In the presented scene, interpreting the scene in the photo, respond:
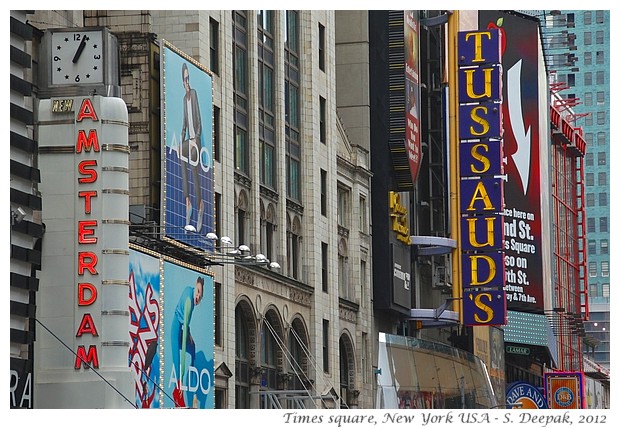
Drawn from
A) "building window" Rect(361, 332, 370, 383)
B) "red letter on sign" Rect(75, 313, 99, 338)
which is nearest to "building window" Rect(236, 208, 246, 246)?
"building window" Rect(361, 332, 370, 383)

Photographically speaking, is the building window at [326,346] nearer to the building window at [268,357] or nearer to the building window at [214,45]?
the building window at [268,357]

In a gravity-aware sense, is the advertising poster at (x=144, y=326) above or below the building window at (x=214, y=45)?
below

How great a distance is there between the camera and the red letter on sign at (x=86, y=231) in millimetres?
45906

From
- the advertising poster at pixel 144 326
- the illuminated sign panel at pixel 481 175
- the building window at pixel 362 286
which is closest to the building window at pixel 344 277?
the building window at pixel 362 286

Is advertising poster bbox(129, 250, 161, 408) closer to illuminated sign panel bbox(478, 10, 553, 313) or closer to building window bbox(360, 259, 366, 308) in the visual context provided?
building window bbox(360, 259, 366, 308)

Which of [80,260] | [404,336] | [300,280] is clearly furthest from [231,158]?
[404,336]

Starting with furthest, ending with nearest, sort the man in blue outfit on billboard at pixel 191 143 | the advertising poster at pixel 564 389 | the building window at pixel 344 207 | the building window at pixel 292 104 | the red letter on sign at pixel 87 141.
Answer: the advertising poster at pixel 564 389, the building window at pixel 344 207, the building window at pixel 292 104, the man in blue outfit on billboard at pixel 191 143, the red letter on sign at pixel 87 141

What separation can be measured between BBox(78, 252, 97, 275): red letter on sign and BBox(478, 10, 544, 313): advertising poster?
66293 mm

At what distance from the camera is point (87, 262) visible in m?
45.7

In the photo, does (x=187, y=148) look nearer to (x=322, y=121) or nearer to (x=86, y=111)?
(x=86, y=111)

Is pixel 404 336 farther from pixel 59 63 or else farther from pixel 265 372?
pixel 59 63

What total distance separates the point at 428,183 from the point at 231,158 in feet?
114

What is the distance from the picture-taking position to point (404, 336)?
84125 millimetres

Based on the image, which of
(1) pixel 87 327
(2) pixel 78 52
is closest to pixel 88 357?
(1) pixel 87 327
